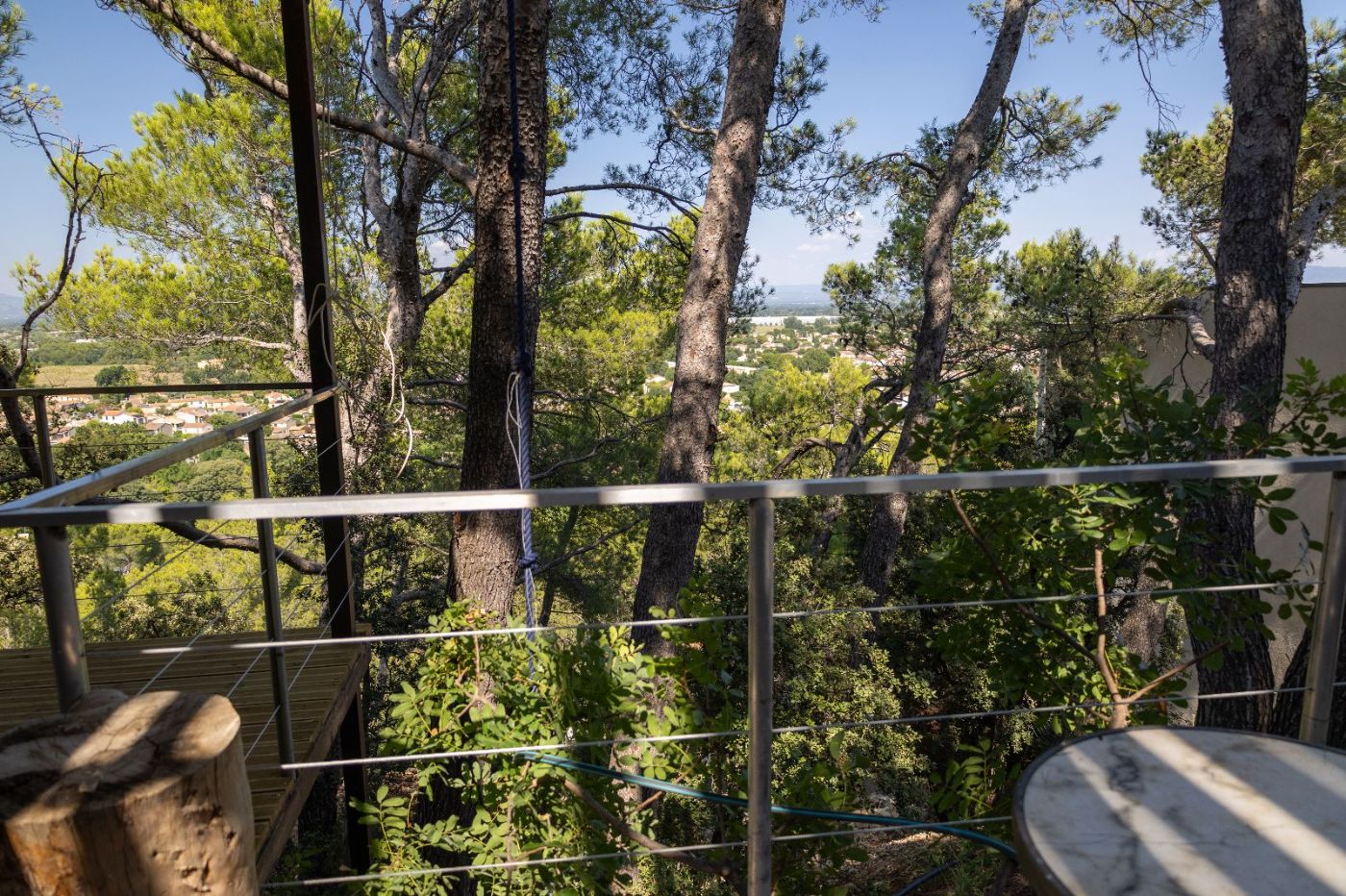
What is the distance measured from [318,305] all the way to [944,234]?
684 cm

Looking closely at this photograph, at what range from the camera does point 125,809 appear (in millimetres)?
883

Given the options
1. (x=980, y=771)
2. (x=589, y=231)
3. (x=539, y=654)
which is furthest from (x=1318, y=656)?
(x=589, y=231)

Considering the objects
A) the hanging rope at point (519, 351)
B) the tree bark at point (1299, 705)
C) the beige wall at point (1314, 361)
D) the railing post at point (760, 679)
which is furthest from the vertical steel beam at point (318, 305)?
the beige wall at point (1314, 361)

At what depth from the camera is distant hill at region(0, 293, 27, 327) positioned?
7238 mm

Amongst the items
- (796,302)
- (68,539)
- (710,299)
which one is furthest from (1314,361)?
(68,539)

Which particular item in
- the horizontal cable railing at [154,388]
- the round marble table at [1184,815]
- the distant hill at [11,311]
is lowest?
the round marble table at [1184,815]

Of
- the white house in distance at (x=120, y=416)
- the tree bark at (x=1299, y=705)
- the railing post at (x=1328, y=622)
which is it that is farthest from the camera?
the white house in distance at (x=120, y=416)

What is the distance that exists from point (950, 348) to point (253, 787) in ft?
A: 35.2

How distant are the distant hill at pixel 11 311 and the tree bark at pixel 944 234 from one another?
818 centimetres

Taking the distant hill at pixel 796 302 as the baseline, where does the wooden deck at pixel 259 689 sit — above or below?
below

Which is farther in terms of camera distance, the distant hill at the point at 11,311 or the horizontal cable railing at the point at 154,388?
the distant hill at the point at 11,311

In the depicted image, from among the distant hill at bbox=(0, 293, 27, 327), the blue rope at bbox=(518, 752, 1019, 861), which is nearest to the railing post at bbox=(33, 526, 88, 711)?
the blue rope at bbox=(518, 752, 1019, 861)

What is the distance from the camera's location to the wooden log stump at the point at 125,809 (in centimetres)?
87

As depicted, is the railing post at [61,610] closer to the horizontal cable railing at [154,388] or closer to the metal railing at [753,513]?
the metal railing at [753,513]
